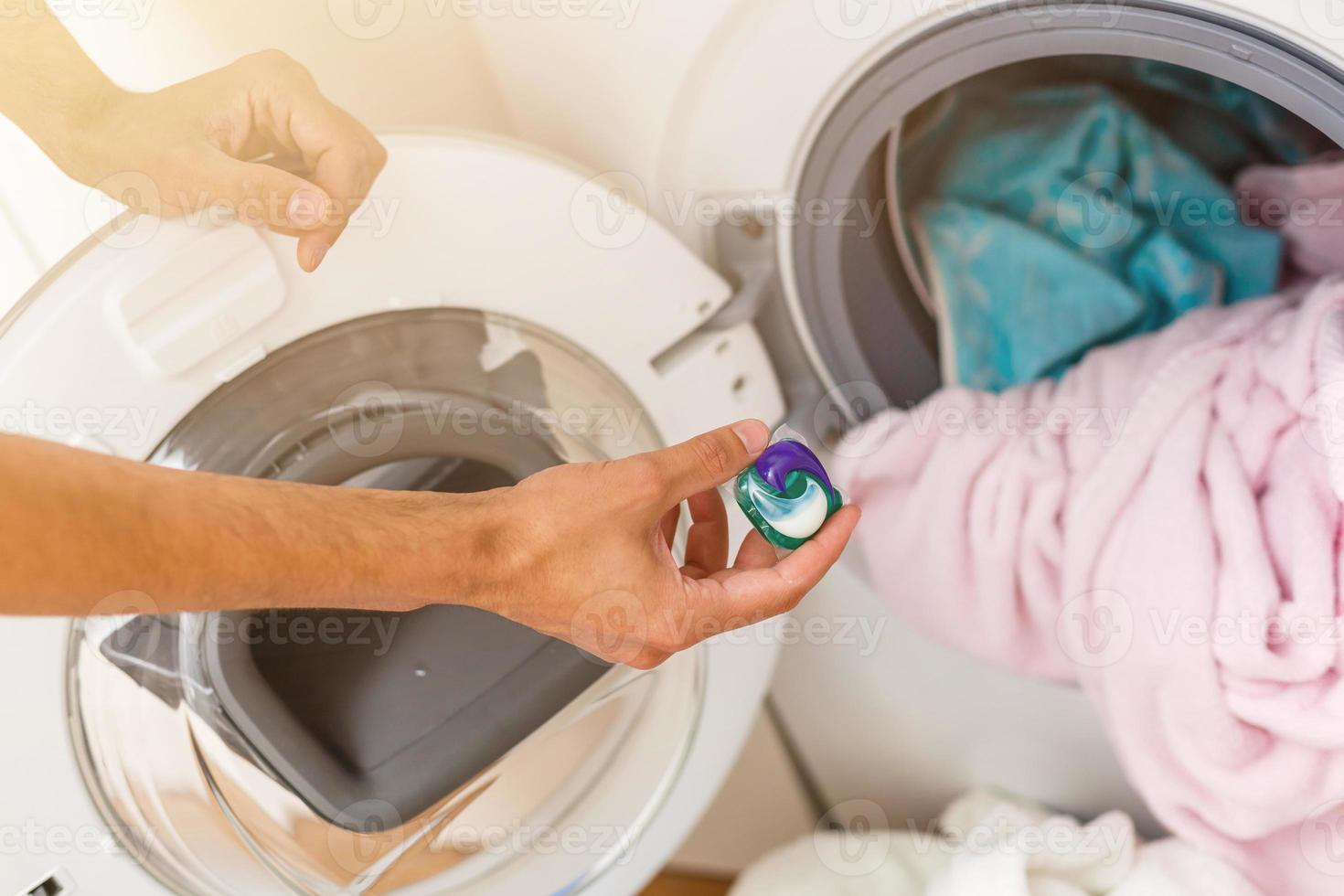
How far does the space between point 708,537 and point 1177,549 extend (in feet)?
0.95

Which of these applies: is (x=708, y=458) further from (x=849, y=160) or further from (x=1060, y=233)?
(x=1060, y=233)

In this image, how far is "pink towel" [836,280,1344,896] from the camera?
587 mm

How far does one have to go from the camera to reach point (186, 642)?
56cm

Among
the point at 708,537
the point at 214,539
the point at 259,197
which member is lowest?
the point at 708,537

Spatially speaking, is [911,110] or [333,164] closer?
[333,164]

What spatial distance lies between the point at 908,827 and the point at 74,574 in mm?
750

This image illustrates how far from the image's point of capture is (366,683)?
61cm

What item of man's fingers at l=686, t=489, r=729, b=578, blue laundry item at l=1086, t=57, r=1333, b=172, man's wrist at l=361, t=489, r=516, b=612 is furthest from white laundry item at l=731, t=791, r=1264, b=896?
blue laundry item at l=1086, t=57, r=1333, b=172

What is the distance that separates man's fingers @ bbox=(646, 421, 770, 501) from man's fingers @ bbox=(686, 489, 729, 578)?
0.07m

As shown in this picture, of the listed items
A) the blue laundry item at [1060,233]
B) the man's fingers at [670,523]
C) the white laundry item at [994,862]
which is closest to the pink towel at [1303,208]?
the blue laundry item at [1060,233]

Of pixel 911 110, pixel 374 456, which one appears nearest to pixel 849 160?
pixel 911 110

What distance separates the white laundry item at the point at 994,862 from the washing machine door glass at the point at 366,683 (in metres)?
0.26

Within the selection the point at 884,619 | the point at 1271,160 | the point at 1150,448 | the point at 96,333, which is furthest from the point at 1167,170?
the point at 96,333

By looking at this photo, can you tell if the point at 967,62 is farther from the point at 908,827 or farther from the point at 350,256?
the point at 908,827
